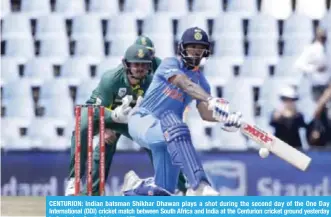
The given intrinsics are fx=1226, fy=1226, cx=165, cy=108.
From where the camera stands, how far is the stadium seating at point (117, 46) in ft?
43.8

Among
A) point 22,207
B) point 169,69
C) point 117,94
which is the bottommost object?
point 22,207

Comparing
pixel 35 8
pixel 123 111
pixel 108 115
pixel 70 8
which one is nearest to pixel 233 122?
pixel 123 111

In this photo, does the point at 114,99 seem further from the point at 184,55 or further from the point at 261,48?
the point at 261,48

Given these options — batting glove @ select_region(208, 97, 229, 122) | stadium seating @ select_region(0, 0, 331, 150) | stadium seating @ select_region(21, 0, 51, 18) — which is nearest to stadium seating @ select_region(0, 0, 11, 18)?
stadium seating @ select_region(0, 0, 331, 150)

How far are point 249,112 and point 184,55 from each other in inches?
199

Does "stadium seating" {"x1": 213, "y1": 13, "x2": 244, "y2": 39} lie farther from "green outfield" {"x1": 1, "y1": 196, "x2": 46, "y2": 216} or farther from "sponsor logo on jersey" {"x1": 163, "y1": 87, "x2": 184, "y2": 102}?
"sponsor logo on jersey" {"x1": 163, "y1": 87, "x2": 184, "y2": 102}

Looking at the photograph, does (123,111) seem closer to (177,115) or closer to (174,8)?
(177,115)

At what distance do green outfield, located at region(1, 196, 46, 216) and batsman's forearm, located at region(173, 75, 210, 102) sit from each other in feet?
6.16

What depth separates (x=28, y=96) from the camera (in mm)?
13758

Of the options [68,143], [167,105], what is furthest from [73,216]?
[68,143]

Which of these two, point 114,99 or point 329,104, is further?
point 329,104

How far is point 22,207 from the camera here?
1001 centimetres
